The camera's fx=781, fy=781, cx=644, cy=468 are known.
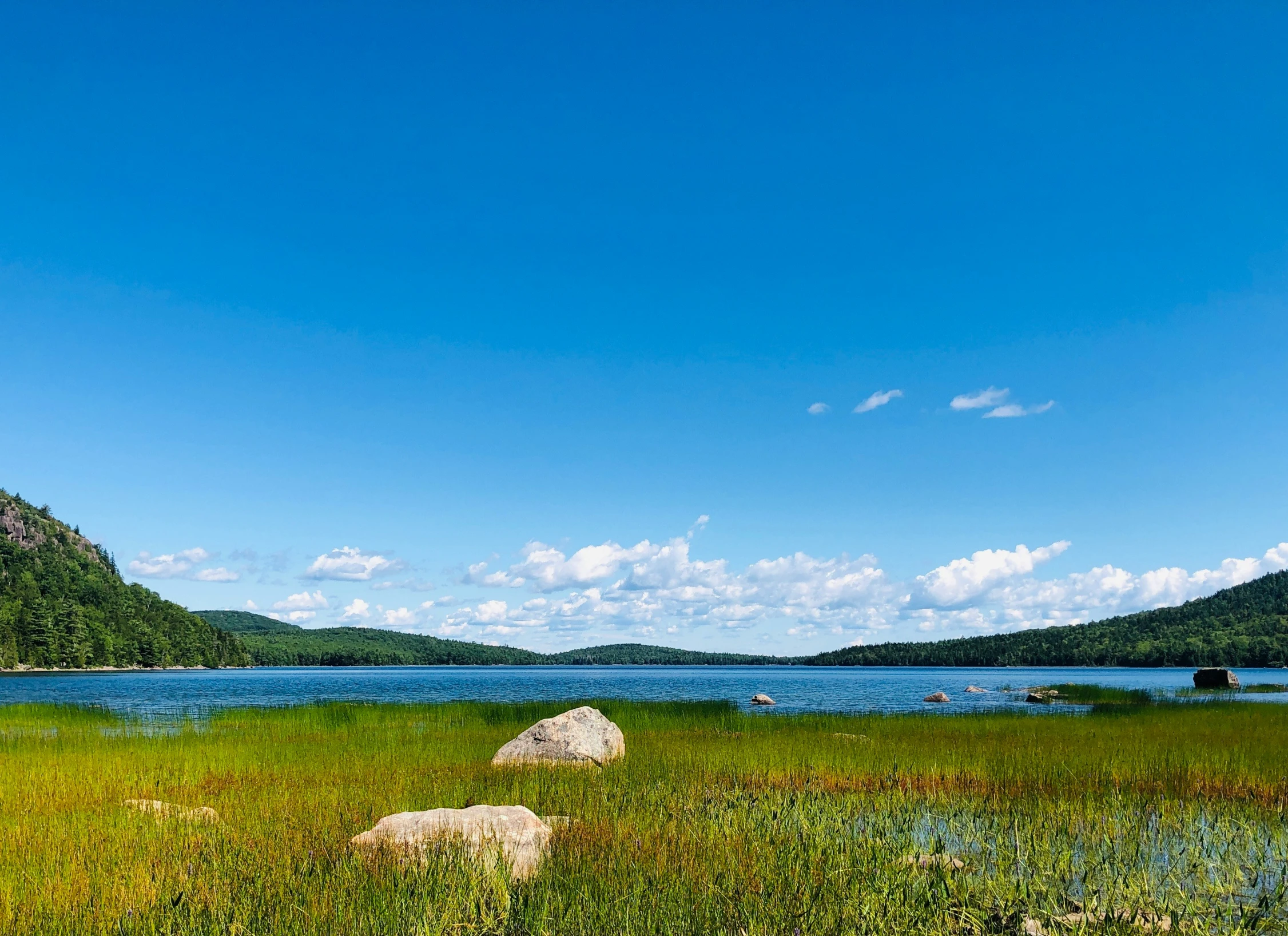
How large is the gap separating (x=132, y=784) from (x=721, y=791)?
10658 millimetres

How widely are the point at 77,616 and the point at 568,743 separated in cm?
15207

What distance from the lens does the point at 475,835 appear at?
8.72 m

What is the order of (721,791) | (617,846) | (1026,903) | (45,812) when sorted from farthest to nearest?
(721,791)
(45,812)
(617,846)
(1026,903)

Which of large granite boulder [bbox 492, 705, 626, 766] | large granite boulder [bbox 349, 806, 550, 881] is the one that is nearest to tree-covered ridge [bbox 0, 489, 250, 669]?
large granite boulder [bbox 492, 705, 626, 766]

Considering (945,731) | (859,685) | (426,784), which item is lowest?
(859,685)

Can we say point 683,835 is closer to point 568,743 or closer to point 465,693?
point 568,743

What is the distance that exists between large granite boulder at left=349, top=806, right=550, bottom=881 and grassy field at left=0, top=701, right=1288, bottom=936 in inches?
11.8

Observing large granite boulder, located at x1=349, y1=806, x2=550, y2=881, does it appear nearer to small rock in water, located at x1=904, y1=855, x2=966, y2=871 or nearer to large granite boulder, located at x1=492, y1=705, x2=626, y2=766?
small rock in water, located at x1=904, y1=855, x2=966, y2=871

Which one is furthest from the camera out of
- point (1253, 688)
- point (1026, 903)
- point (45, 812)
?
point (1253, 688)

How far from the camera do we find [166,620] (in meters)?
160

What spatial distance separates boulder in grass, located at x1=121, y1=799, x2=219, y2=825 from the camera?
10.5m

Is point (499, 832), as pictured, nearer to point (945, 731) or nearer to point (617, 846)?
point (617, 846)

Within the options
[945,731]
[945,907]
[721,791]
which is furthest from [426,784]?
[945,731]

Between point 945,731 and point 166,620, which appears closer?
point 945,731
